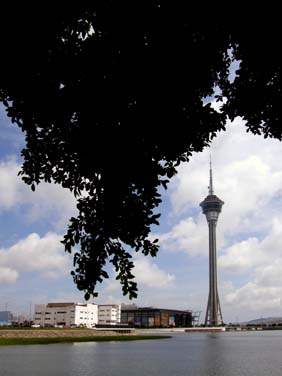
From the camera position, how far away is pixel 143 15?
8.74 m

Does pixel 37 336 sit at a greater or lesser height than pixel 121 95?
lesser

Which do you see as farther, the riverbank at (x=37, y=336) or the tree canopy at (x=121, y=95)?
the riverbank at (x=37, y=336)

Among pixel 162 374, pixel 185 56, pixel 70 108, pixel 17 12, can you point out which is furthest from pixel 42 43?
pixel 162 374

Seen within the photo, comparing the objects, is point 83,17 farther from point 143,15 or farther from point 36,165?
point 36,165

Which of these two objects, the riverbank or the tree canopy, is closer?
the tree canopy

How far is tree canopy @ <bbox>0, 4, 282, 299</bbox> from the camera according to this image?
871 centimetres

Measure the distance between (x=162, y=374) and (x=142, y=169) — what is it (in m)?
41.2

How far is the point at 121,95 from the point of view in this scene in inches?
360

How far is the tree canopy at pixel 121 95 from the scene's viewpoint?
8.71 metres

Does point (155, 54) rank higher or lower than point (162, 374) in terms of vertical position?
higher

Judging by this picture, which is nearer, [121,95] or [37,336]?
[121,95]

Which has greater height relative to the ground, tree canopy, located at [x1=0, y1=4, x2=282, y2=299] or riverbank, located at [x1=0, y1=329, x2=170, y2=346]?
tree canopy, located at [x1=0, y1=4, x2=282, y2=299]

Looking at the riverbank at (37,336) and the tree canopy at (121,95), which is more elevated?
the tree canopy at (121,95)

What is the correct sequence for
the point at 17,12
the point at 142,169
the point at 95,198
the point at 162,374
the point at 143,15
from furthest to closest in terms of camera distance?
the point at 162,374 → the point at 95,198 → the point at 142,169 → the point at 143,15 → the point at 17,12
